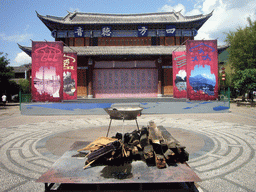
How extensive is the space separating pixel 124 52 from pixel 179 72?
5211 millimetres

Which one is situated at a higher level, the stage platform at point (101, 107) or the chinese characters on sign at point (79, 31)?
the chinese characters on sign at point (79, 31)

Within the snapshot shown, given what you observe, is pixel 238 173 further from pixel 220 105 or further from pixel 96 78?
pixel 96 78

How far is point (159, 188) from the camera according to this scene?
2.04 meters

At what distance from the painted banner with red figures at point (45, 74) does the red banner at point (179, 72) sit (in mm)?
7450


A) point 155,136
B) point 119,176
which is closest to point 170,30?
point 155,136

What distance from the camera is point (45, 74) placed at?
10312mm

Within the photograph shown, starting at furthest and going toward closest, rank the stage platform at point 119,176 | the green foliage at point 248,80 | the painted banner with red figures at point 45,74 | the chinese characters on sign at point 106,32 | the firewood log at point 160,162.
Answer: the chinese characters on sign at point 106,32, the green foliage at point 248,80, the painted banner with red figures at point 45,74, the firewood log at point 160,162, the stage platform at point 119,176

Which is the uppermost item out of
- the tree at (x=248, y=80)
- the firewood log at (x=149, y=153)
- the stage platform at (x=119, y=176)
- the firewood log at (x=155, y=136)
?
the tree at (x=248, y=80)

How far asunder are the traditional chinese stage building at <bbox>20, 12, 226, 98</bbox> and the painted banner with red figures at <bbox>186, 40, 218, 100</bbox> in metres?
4.49

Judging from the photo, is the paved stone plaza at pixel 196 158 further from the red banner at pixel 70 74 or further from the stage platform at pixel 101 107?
the red banner at pixel 70 74

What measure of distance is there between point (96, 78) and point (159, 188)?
1470 cm

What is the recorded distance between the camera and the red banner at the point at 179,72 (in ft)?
39.2

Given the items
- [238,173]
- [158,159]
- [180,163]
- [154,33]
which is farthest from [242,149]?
[154,33]

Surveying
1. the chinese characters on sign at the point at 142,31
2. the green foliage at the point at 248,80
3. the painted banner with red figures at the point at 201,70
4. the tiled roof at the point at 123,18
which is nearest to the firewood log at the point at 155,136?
the painted banner with red figures at the point at 201,70
